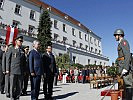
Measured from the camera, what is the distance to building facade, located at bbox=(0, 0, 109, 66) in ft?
113

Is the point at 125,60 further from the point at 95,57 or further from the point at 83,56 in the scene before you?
the point at 95,57

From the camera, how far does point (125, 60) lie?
19.1 ft

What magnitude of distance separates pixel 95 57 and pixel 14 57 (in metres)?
53.9

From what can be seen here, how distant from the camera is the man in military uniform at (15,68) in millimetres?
6927

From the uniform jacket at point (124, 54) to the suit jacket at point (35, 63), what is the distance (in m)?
2.92

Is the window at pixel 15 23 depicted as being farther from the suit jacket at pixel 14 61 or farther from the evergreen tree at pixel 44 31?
the suit jacket at pixel 14 61

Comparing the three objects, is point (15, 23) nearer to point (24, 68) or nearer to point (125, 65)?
A: point (24, 68)

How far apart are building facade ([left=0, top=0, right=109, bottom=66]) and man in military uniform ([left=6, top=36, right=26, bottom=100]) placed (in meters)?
24.1

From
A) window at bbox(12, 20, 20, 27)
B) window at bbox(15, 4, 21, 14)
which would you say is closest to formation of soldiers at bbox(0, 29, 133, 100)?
window at bbox(12, 20, 20, 27)

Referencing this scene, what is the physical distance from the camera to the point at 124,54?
5.88 metres

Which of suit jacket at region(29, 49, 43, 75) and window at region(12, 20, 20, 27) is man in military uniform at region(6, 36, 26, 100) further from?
window at region(12, 20, 20, 27)

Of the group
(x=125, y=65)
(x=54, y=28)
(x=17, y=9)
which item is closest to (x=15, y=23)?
(x=17, y=9)

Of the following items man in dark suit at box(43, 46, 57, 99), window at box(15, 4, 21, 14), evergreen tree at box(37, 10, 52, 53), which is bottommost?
man in dark suit at box(43, 46, 57, 99)

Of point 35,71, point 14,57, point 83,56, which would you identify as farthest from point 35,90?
point 83,56
